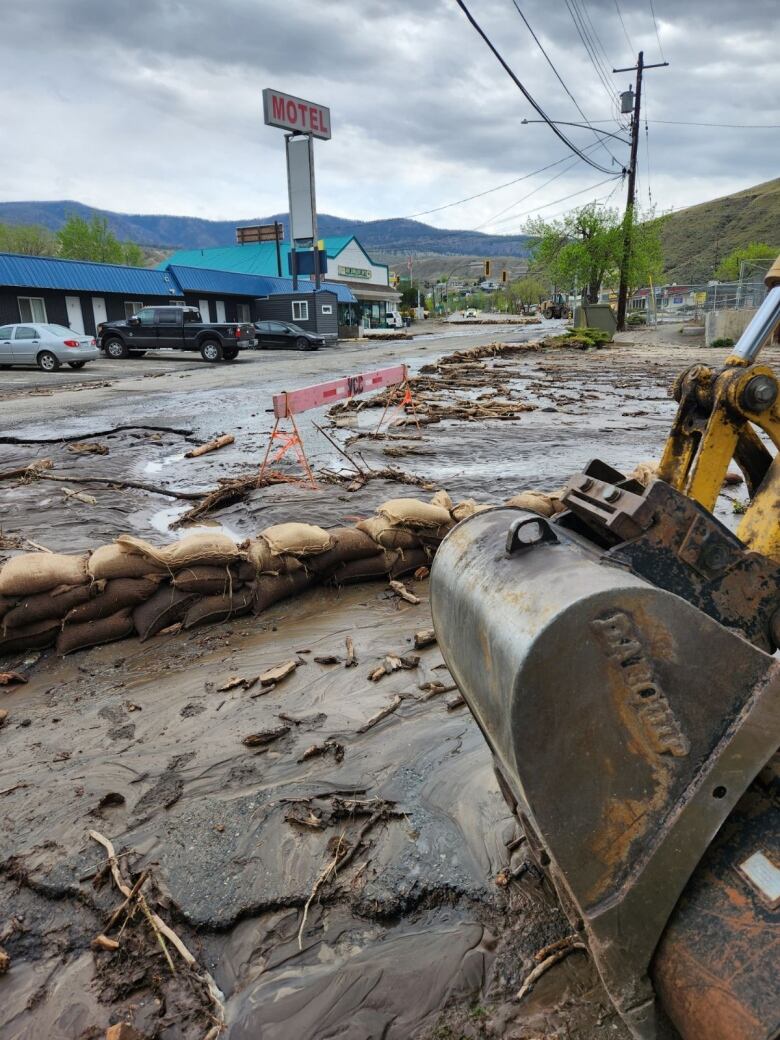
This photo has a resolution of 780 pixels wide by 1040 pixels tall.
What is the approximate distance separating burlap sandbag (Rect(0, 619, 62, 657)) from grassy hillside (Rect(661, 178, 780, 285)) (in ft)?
316

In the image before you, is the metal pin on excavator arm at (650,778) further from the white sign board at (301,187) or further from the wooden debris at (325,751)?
the white sign board at (301,187)

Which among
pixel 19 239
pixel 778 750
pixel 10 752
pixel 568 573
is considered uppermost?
pixel 19 239

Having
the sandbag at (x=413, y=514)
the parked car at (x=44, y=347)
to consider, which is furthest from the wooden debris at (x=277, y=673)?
the parked car at (x=44, y=347)

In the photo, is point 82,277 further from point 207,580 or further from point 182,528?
point 207,580

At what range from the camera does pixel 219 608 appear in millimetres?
3859

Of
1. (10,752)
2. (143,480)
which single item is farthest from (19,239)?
(10,752)

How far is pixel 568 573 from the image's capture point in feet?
4.42

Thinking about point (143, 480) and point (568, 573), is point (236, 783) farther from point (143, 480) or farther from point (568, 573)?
point (143, 480)

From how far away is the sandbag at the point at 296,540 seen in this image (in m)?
4.03

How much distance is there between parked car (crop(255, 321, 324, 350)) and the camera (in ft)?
92.6

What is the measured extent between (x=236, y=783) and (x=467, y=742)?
0.88 m

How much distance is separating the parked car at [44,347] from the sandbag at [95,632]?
1854cm

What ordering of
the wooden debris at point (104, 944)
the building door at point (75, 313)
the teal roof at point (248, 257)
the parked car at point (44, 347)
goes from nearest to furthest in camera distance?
1. the wooden debris at point (104, 944)
2. the parked car at point (44, 347)
3. the building door at point (75, 313)
4. the teal roof at point (248, 257)

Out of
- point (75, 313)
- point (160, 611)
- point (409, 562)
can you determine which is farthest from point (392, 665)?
point (75, 313)
